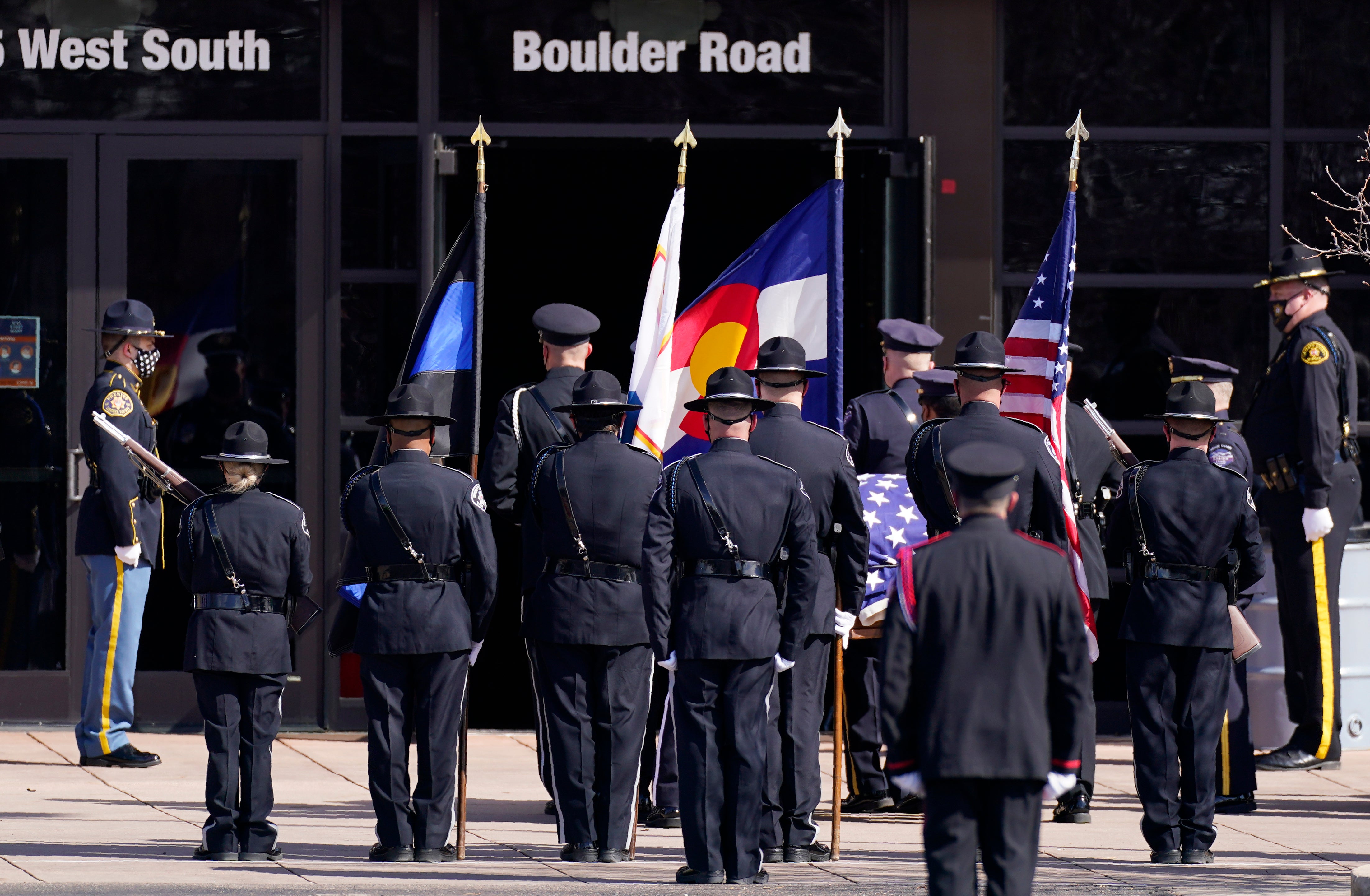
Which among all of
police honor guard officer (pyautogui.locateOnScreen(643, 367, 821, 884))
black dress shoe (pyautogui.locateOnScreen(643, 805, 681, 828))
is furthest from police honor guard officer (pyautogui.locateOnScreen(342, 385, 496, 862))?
black dress shoe (pyautogui.locateOnScreen(643, 805, 681, 828))

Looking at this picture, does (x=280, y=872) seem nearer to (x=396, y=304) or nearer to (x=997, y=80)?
(x=396, y=304)

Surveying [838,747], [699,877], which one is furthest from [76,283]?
[699,877]

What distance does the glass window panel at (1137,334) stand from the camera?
11867mm

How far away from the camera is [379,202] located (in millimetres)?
11773

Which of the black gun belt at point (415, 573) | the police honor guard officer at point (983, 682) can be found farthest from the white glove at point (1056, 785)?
the black gun belt at point (415, 573)

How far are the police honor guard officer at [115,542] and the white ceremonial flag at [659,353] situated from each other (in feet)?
9.61

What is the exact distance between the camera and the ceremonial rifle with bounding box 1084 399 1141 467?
1002cm

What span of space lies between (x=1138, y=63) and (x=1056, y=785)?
6.83 metres

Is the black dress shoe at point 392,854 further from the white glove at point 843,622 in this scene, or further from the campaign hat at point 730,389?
the campaign hat at point 730,389

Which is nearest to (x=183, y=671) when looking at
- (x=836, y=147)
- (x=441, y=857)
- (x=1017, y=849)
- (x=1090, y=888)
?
(x=441, y=857)

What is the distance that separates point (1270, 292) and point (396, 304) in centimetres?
469

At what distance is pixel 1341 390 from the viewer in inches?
417

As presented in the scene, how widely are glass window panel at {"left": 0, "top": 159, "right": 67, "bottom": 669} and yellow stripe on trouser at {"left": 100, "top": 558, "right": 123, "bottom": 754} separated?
1.26 meters

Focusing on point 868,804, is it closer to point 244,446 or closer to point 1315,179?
point 244,446
